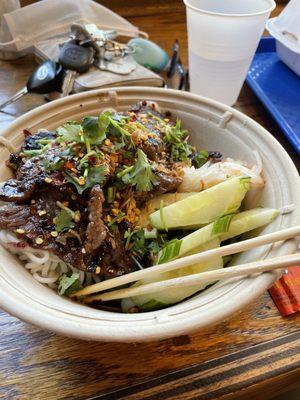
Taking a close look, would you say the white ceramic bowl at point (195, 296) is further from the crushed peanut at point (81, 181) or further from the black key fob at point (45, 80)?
the black key fob at point (45, 80)

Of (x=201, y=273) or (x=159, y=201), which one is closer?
(x=201, y=273)

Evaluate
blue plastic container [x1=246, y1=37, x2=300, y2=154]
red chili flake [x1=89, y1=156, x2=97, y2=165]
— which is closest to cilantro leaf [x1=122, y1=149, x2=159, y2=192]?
red chili flake [x1=89, y1=156, x2=97, y2=165]

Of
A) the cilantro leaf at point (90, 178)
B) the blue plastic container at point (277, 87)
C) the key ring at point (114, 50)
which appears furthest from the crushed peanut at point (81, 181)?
the key ring at point (114, 50)

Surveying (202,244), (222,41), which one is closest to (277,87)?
(222,41)

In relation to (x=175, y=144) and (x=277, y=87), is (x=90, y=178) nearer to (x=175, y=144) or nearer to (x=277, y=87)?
(x=175, y=144)

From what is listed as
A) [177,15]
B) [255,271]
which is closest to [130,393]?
[255,271]

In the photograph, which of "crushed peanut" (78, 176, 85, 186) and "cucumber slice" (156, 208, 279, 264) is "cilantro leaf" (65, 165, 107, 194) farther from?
"cucumber slice" (156, 208, 279, 264)
